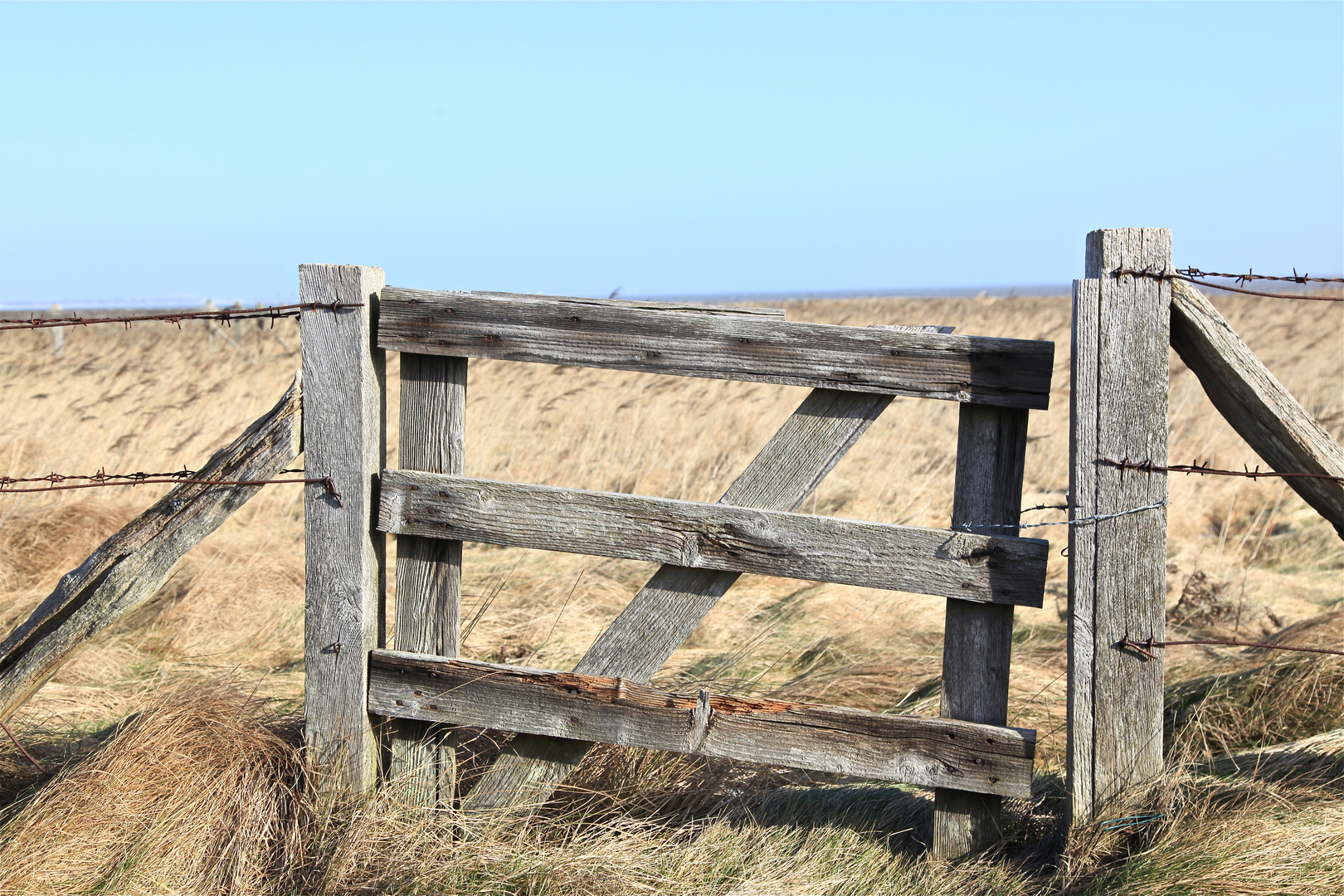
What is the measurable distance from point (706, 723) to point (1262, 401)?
1648 mm

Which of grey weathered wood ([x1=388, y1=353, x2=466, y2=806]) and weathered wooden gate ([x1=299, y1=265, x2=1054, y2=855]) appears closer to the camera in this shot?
weathered wooden gate ([x1=299, y1=265, x2=1054, y2=855])

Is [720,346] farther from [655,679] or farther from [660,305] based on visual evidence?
[655,679]

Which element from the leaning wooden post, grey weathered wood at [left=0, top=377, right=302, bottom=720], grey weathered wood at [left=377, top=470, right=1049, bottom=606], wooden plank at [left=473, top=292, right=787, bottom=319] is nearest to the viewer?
the leaning wooden post

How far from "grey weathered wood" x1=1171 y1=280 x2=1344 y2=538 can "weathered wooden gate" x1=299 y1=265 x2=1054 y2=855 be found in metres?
0.37

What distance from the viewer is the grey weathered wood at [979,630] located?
8.43 feet

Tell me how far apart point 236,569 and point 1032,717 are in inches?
163

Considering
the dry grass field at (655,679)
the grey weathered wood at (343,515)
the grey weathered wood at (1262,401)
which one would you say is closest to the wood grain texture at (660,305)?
the grey weathered wood at (343,515)

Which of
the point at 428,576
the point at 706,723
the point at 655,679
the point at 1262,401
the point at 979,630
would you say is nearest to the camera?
the point at 1262,401

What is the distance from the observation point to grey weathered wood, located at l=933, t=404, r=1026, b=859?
8.43 feet

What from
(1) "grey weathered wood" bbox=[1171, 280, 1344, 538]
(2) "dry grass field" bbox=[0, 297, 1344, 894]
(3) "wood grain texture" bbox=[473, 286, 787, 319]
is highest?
(3) "wood grain texture" bbox=[473, 286, 787, 319]

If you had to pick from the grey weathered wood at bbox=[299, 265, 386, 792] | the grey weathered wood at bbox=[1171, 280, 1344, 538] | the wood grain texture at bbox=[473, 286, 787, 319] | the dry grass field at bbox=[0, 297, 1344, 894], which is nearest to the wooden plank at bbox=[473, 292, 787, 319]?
the wood grain texture at bbox=[473, 286, 787, 319]

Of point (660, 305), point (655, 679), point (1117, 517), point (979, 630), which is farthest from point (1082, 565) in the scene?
point (655, 679)

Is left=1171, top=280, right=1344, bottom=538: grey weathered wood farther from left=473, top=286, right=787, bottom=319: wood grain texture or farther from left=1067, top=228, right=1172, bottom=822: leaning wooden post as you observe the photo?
left=473, top=286, right=787, bottom=319: wood grain texture

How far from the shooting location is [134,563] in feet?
9.17
